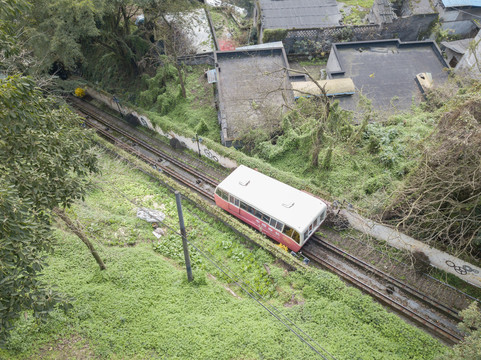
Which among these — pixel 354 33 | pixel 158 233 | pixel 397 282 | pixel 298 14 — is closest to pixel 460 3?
pixel 354 33

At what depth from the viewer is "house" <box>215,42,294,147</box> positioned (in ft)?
88.4

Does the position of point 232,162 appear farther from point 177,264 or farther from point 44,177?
point 44,177

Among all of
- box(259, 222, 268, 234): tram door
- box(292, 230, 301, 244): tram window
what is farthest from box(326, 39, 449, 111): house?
box(292, 230, 301, 244): tram window

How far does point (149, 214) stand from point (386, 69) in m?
26.0

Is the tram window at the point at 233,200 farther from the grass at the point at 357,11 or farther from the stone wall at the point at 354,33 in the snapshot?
the grass at the point at 357,11

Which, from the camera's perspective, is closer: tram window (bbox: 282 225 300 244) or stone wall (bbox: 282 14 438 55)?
tram window (bbox: 282 225 300 244)

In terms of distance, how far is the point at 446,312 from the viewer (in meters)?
16.3

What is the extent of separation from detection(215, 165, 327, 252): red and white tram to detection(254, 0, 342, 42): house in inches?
946

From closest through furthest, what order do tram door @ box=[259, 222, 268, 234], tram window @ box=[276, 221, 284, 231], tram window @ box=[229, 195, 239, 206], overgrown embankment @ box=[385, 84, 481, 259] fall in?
overgrown embankment @ box=[385, 84, 481, 259]
tram window @ box=[276, 221, 284, 231]
tram door @ box=[259, 222, 268, 234]
tram window @ box=[229, 195, 239, 206]

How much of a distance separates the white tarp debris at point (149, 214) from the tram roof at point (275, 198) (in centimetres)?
442

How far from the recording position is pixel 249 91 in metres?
29.4

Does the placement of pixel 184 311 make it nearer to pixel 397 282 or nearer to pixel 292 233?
pixel 292 233

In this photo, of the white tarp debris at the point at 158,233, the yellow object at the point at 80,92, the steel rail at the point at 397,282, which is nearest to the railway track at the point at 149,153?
the yellow object at the point at 80,92

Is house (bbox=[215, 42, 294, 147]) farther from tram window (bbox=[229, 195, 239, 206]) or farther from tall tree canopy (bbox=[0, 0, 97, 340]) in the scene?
tall tree canopy (bbox=[0, 0, 97, 340])
